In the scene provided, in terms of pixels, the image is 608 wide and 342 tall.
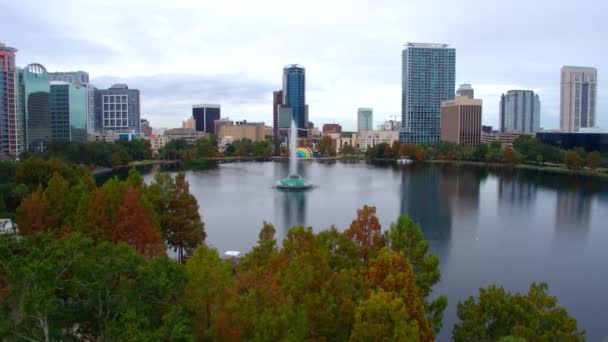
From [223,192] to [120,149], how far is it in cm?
1694

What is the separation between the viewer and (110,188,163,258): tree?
7.43 meters

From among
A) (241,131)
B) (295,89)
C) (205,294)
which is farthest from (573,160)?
(295,89)

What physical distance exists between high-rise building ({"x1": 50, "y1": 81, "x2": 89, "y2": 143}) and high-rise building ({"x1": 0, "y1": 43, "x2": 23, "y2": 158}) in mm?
9251

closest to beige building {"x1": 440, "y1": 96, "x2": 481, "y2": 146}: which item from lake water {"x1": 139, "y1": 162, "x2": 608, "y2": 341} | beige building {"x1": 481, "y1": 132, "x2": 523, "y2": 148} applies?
beige building {"x1": 481, "y1": 132, "x2": 523, "y2": 148}

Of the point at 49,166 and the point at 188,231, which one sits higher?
the point at 49,166

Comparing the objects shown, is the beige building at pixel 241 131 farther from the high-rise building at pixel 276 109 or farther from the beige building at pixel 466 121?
the beige building at pixel 466 121

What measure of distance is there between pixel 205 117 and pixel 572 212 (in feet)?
259

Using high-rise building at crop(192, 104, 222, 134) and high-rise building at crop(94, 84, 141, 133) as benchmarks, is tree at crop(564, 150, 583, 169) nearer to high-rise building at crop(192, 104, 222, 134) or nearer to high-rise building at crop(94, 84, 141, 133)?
high-rise building at crop(94, 84, 141, 133)

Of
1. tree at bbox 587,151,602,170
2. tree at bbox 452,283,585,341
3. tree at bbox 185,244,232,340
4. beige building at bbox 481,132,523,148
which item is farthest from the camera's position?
beige building at bbox 481,132,523,148

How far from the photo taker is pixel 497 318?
489 centimetres

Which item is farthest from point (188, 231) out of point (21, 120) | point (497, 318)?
point (21, 120)

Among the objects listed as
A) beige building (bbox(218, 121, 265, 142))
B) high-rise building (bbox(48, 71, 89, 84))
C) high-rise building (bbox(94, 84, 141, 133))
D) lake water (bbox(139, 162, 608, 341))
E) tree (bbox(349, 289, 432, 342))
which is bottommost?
lake water (bbox(139, 162, 608, 341))

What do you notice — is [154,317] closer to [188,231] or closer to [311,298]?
[311,298]

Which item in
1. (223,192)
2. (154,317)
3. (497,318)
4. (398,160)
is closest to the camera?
(154,317)
